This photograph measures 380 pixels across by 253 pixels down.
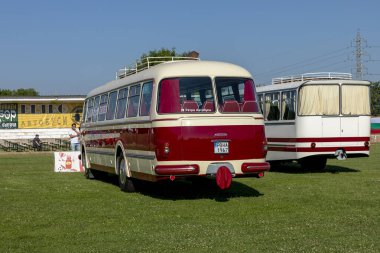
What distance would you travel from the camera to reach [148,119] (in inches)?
533

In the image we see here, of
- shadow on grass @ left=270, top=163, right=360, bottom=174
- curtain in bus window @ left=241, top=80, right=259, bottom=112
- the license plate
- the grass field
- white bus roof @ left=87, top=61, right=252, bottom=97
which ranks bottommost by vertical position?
the grass field

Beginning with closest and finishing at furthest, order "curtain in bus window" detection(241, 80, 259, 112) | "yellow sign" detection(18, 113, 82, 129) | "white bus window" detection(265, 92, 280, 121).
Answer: "curtain in bus window" detection(241, 80, 259, 112)
"white bus window" detection(265, 92, 280, 121)
"yellow sign" detection(18, 113, 82, 129)

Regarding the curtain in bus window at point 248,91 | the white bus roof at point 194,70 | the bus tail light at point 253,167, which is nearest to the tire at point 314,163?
the curtain in bus window at point 248,91

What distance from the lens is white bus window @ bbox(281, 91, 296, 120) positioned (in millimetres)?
20719

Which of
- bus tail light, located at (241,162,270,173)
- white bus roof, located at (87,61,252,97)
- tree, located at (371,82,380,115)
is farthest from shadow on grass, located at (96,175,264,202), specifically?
tree, located at (371,82,380,115)

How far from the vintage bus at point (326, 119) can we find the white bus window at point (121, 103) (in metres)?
6.31

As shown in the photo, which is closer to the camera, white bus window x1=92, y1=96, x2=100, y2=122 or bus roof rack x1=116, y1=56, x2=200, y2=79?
bus roof rack x1=116, y1=56, x2=200, y2=79

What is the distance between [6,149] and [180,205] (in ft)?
113

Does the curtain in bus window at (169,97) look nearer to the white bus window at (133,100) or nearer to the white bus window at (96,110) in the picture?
the white bus window at (133,100)

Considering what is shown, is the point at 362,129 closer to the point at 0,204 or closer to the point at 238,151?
the point at 238,151

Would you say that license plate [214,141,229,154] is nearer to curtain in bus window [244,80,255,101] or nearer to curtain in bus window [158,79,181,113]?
curtain in bus window [158,79,181,113]

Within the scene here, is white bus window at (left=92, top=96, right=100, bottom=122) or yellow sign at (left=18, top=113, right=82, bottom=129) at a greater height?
yellow sign at (left=18, top=113, right=82, bottom=129)

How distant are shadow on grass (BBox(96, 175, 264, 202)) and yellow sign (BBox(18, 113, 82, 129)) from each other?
35.7 m

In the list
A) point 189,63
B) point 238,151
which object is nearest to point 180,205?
point 238,151
